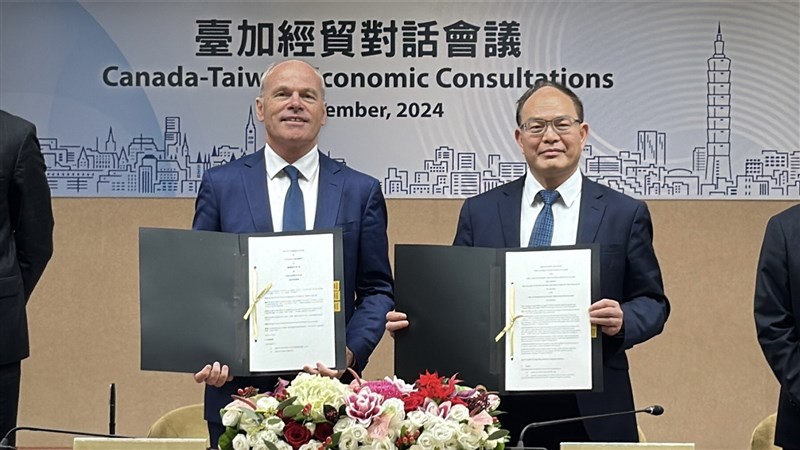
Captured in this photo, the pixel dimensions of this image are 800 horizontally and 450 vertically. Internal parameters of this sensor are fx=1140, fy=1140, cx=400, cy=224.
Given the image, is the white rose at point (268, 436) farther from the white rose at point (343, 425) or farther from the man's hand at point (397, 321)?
the man's hand at point (397, 321)

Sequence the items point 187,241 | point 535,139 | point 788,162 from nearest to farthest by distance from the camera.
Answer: point 187,241
point 535,139
point 788,162

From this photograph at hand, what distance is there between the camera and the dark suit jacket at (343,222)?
326cm

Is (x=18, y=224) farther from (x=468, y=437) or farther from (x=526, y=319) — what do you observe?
(x=468, y=437)

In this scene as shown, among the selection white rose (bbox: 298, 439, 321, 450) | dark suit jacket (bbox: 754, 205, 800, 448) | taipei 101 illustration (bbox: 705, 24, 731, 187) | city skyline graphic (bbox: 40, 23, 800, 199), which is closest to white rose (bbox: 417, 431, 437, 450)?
white rose (bbox: 298, 439, 321, 450)

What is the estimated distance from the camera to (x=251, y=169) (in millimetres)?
3377

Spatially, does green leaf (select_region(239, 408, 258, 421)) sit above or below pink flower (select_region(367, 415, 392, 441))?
above

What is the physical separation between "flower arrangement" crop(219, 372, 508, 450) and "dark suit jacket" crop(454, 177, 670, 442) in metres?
0.93

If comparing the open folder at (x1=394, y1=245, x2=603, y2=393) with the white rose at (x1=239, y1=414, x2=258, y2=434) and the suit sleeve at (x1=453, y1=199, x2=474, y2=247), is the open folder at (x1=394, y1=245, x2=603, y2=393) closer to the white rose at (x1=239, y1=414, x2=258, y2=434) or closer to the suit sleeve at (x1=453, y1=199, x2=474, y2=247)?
the suit sleeve at (x1=453, y1=199, x2=474, y2=247)

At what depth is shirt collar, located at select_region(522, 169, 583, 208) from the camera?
3.31m

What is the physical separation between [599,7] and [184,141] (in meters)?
2.02

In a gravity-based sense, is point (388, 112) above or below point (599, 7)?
below

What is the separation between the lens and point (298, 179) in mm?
3365

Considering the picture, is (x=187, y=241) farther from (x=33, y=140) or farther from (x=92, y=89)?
(x=92, y=89)

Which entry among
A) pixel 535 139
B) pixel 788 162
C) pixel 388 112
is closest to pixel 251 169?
pixel 535 139
